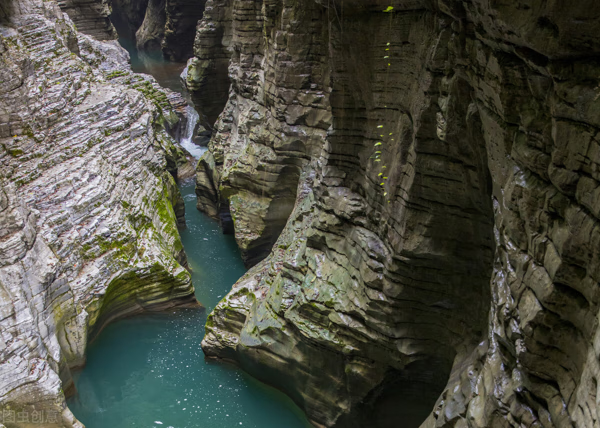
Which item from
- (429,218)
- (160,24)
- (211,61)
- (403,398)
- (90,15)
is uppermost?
(160,24)

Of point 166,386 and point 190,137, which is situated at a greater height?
point 190,137

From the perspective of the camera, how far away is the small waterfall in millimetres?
23188

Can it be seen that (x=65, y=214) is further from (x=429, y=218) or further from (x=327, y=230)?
(x=429, y=218)

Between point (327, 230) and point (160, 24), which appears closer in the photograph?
point (327, 230)

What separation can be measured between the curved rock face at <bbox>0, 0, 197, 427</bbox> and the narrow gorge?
48 mm

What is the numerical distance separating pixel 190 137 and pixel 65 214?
46.1 ft

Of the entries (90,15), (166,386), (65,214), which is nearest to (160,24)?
(90,15)

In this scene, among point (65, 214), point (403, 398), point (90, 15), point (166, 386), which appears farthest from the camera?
point (90, 15)

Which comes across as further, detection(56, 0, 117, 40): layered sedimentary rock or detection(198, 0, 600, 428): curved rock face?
detection(56, 0, 117, 40): layered sedimentary rock

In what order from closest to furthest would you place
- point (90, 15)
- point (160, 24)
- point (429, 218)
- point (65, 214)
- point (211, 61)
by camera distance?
point (429, 218) < point (65, 214) < point (211, 61) < point (90, 15) < point (160, 24)

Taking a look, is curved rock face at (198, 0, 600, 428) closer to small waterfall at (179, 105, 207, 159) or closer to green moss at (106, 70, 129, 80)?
green moss at (106, 70, 129, 80)

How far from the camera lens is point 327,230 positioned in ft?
28.6

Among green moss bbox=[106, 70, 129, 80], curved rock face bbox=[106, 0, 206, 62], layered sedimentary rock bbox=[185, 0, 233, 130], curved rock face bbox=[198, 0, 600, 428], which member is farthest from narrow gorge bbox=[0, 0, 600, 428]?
curved rock face bbox=[106, 0, 206, 62]

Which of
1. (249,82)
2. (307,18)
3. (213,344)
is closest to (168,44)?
(249,82)
